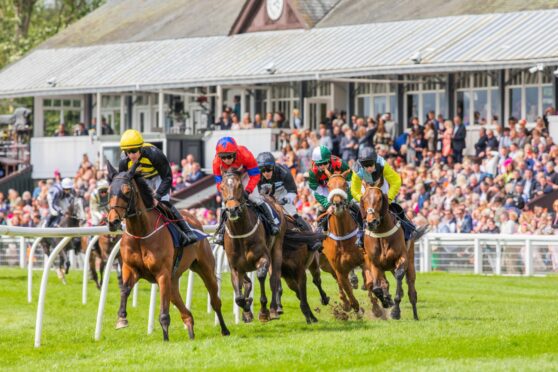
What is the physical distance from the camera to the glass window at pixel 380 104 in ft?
111

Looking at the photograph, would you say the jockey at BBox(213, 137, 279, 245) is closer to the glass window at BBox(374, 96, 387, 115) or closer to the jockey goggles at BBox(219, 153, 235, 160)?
the jockey goggles at BBox(219, 153, 235, 160)

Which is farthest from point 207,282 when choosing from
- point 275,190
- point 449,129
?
point 449,129

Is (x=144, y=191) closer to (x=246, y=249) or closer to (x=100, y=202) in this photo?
(x=246, y=249)

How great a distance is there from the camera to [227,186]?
42.4ft

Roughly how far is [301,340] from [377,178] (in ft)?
10.3

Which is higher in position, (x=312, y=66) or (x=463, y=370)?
(x=312, y=66)

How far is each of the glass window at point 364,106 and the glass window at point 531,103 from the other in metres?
4.99

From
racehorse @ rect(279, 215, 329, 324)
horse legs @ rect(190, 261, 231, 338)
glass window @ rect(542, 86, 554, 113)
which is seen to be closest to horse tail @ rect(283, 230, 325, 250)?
racehorse @ rect(279, 215, 329, 324)

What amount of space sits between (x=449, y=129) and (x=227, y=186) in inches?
610

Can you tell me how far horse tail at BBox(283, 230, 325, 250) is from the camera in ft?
47.7

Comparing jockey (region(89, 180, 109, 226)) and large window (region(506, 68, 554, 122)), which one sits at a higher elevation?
→ large window (region(506, 68, 554, 122))

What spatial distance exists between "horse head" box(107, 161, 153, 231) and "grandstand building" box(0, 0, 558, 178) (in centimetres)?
1600

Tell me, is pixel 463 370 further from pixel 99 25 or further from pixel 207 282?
pixel 99 25

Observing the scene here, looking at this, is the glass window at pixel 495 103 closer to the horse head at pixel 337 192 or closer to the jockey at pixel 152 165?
the horse head at pixel 337 192
